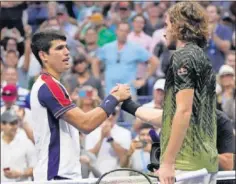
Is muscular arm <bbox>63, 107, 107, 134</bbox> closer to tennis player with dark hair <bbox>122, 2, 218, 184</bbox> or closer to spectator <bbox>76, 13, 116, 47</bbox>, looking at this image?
tennis player with dark hair <bbox>122, 2, 218, 184</bbox>

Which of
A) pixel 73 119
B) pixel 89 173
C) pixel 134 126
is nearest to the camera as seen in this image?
pixel 73 119

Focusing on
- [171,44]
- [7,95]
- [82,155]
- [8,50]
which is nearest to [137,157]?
[82,155]

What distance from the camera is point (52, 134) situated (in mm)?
5770

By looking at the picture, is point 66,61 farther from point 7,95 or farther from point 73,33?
point 73,33

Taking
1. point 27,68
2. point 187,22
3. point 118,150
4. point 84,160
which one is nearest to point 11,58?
point 27,68

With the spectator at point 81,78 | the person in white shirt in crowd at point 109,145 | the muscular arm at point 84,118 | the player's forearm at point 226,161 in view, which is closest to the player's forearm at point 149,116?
the muscular arm at point 84,118

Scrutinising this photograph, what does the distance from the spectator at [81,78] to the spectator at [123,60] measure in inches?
9.1

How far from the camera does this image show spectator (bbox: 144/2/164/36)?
13267mm

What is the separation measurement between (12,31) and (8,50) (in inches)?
16.3

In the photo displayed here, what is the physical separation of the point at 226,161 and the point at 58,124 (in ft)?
6.94

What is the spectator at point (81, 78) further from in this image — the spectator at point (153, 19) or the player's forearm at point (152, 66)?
the spectator at point (153, 19)

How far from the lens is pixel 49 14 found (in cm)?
1320

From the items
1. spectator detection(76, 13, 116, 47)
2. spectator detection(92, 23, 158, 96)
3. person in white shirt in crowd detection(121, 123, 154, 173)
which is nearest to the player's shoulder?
person in white shirt in crowd detection(121, 123, 154, 173)

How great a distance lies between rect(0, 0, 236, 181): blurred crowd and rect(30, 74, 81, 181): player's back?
3.43 meters
